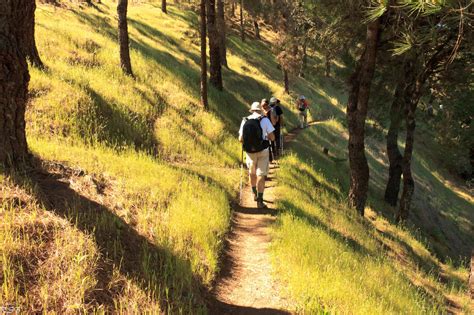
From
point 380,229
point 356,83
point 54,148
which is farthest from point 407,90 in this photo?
point 54,148

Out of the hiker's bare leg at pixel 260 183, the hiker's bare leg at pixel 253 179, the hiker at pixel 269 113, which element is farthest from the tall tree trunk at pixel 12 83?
the hiker at pixel 269 113

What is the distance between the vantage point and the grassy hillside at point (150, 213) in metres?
3.78

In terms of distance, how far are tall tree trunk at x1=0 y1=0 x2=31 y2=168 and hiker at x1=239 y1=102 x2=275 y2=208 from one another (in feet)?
15.5

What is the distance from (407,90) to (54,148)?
12334 mm

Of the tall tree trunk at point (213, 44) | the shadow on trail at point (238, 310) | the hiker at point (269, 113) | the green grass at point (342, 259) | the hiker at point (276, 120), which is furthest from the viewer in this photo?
the tall tree trunk at point (213, 44)

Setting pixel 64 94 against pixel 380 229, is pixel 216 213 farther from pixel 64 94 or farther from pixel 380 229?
pixel 380 229

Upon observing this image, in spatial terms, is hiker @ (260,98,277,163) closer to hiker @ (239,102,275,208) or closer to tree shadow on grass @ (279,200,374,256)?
hiker @ (239,102,275,208)

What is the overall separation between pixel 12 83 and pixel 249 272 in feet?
14.2

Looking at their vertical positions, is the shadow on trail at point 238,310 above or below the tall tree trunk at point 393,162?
above

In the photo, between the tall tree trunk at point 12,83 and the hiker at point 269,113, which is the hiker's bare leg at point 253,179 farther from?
the tall tree trunk at point 12,83

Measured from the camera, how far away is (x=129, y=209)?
5.77 metres

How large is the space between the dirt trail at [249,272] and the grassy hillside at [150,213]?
25 cm

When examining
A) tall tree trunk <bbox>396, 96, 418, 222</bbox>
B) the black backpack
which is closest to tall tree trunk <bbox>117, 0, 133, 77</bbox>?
the black backpack

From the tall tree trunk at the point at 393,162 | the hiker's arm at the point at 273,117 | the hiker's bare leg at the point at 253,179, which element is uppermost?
the hiker's arm at the point at 273,117
